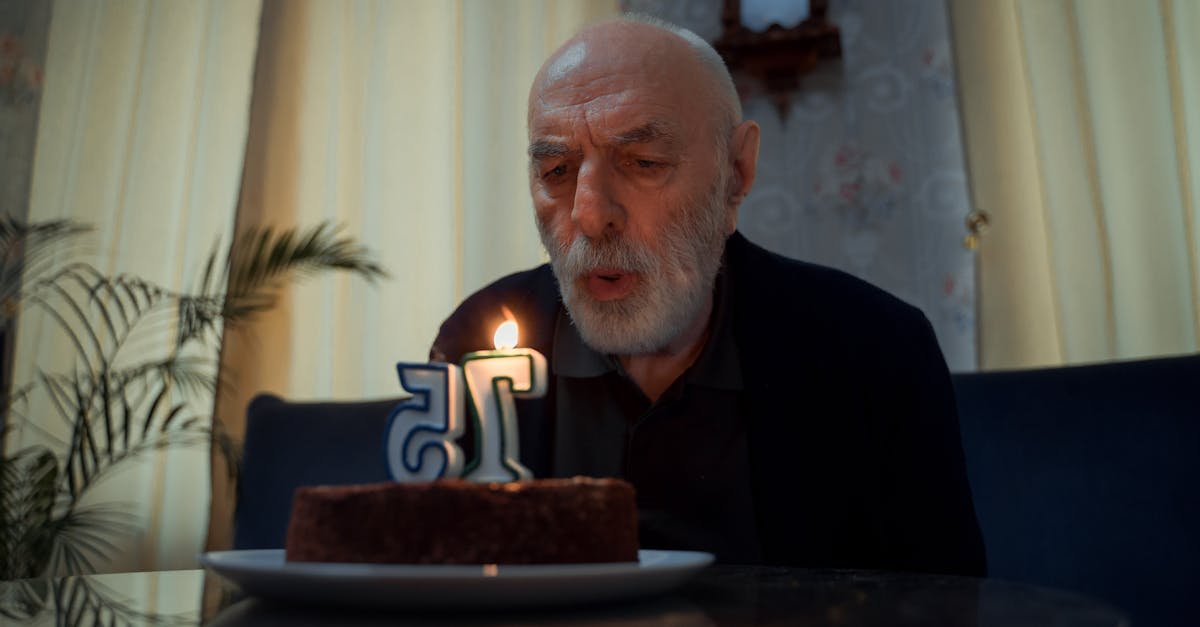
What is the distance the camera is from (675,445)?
4.78 ft

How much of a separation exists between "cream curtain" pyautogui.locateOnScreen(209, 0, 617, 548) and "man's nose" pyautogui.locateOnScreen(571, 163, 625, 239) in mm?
1426

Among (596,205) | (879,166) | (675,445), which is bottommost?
(675,445)

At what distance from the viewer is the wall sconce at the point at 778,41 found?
109 inches

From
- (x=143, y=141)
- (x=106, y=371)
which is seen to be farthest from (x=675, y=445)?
(x=143, y=141)

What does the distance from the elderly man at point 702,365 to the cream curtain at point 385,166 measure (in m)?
1.34

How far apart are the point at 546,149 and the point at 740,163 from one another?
0.39 meters

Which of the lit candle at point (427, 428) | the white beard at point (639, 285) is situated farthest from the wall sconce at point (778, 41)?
the lit candle at point (427, 428)

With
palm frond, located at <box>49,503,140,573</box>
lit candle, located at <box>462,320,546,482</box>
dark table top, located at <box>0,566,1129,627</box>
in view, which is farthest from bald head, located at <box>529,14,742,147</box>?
palm frond, located at <box>49,503,140,573</box>

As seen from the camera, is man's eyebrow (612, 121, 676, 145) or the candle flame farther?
man's eyebrow (612, 121, 676, 145)

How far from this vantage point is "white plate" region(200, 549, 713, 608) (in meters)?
0.54

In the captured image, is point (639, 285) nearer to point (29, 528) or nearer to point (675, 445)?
point (675, 445)

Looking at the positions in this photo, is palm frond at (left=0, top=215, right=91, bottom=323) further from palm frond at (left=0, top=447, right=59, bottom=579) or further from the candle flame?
the candle flame

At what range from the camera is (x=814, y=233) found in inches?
110

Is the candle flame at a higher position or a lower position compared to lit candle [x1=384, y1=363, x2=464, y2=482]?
higher
